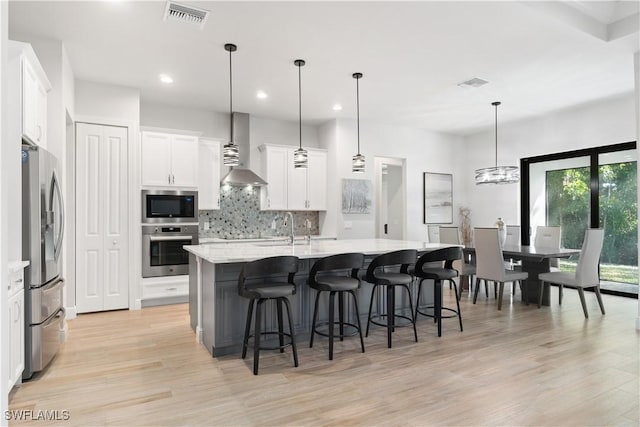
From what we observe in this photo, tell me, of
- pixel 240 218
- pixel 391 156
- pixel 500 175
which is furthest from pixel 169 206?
pixel 500 175

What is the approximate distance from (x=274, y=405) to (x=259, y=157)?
4.76 meters

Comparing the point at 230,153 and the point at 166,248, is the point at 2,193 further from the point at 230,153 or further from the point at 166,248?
the point at 166,248

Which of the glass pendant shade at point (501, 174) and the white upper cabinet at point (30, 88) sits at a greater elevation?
the white upper cabinet at point (30, 88)

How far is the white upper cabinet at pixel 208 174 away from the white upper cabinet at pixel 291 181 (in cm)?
85

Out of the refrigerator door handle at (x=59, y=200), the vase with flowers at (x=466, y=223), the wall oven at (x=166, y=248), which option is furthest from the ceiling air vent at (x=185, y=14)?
the vase with flowers at (x=466, y=223)

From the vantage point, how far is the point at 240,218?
6465 millimetres

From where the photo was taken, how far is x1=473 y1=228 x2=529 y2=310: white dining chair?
4.80 m

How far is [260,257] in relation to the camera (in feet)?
10.5

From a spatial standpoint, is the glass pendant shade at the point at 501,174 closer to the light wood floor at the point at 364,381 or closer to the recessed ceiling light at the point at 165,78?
the light wood floor at the point at 364,381

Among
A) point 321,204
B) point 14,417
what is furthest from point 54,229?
point 321,204

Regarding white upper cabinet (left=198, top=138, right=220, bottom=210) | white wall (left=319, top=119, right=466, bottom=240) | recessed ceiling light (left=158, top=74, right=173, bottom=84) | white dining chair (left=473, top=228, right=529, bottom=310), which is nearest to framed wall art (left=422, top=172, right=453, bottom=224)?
white wall (left=319, top=119, right=466, bottom=240)

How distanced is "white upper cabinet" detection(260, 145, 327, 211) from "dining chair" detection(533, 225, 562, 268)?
345 cm

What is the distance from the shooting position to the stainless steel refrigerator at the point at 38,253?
279cm

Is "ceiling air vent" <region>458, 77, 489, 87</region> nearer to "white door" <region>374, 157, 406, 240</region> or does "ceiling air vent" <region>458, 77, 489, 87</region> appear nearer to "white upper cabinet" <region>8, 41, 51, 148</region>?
"white door" <region>374, 157, 406, 240</region>
